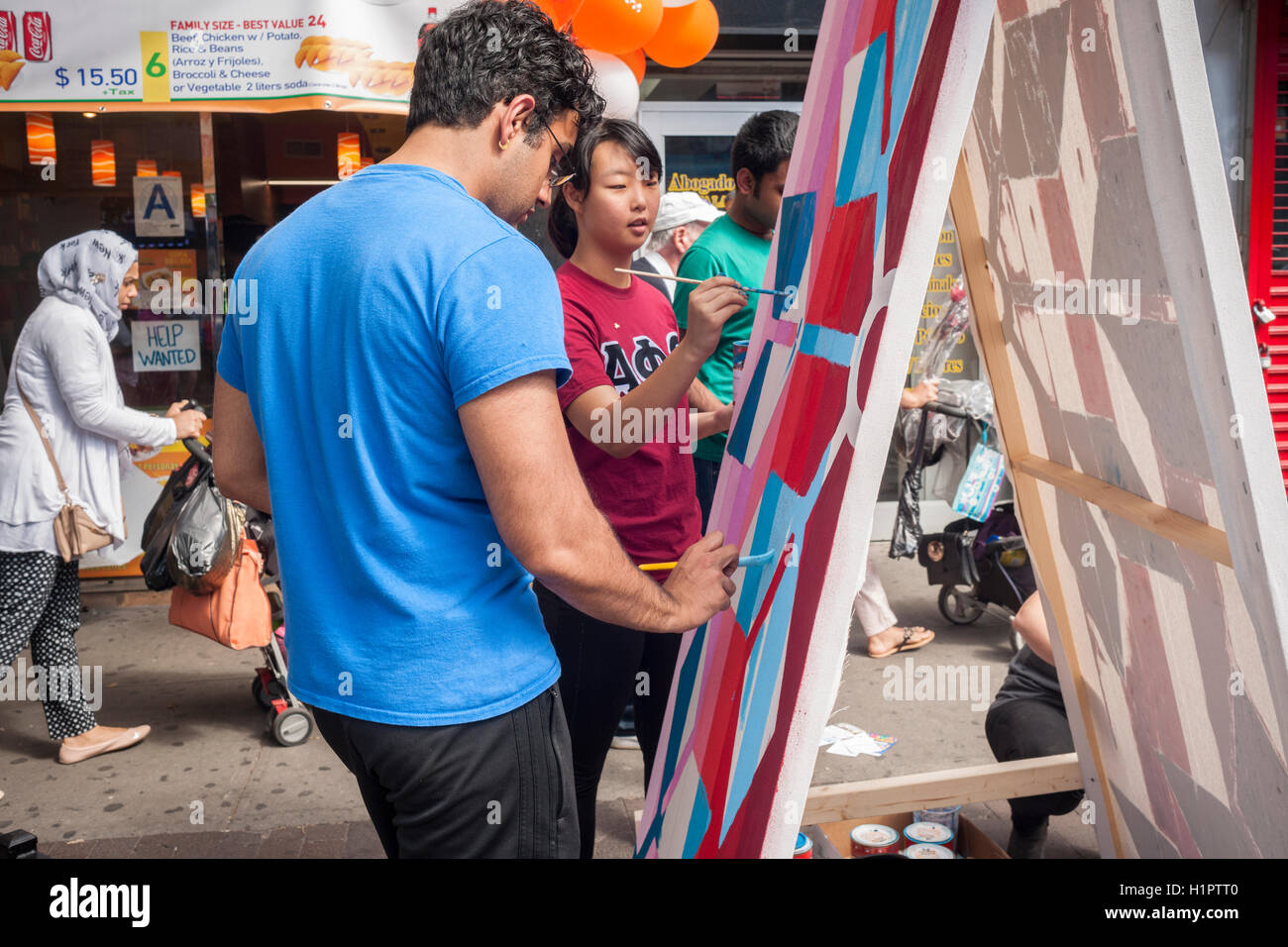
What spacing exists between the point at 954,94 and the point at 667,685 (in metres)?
1.68

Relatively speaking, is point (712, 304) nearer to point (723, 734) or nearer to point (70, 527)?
point (723, 734)

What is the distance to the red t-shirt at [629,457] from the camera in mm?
2322

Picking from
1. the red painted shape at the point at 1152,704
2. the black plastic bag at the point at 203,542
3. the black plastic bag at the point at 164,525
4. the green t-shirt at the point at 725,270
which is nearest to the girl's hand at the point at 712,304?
the red painted shape at the point at 1152,704

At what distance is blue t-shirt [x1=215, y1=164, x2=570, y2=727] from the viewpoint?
134 cm

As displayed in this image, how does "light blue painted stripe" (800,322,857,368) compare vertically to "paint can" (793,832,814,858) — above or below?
above

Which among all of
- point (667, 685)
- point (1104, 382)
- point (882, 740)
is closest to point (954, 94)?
point (1104, 382)

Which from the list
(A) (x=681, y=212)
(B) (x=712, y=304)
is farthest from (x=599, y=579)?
(A) (x=681, y=212)

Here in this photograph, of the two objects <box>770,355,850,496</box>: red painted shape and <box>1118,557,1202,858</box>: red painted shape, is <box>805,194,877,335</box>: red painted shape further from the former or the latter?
<box>1118,557,1202,858</box>: red painted shape

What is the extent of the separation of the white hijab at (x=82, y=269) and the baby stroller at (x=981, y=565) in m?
3.68

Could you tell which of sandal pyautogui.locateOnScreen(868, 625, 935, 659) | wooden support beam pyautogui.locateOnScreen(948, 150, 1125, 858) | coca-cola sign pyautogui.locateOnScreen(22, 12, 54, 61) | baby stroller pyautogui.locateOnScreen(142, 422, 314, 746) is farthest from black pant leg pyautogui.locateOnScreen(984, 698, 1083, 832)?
coca-cola sign pyautogui.locateOnScreen(22, 12, 54, 61)

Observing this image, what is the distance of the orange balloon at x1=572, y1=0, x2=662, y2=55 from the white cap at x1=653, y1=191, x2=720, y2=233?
72cm

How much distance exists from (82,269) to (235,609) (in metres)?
1.31

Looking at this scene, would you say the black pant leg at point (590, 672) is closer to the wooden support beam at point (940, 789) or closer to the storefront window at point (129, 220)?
the wooden support beam at point (940, 789)

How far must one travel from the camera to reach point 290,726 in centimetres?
413
